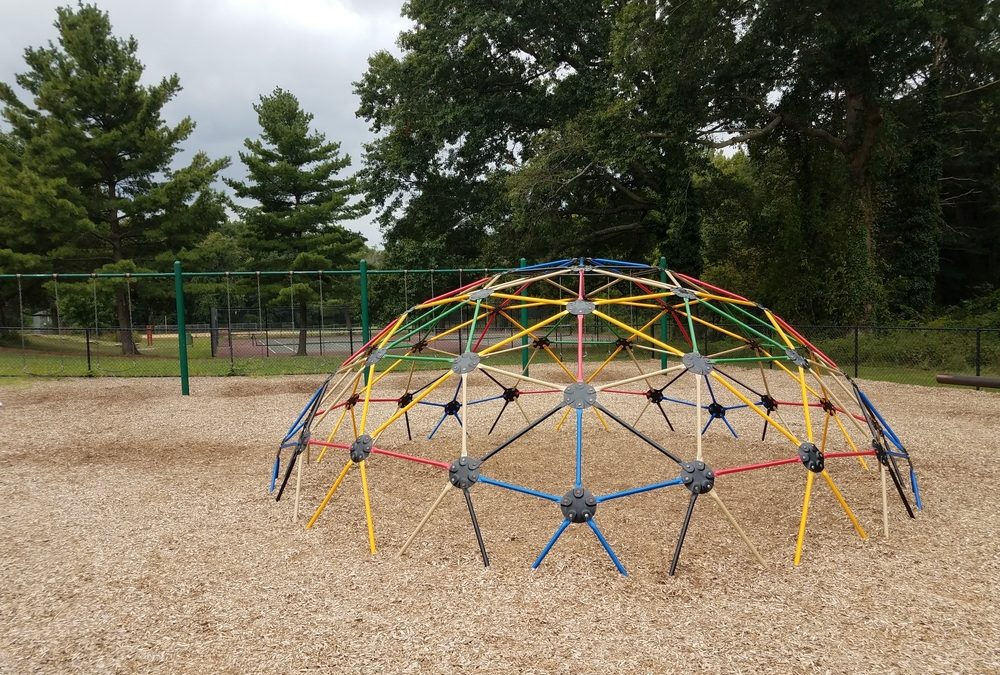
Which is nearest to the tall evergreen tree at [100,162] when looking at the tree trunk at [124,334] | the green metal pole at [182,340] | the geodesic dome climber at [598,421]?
the tree trunk at [124,334]

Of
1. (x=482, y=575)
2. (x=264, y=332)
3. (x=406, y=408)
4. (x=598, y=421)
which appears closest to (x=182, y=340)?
(x=264, y=332)

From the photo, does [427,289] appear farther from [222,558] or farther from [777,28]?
[222,558]

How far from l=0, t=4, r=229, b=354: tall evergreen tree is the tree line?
80mm

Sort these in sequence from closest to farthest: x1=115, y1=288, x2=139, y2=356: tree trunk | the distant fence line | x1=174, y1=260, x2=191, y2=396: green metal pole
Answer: x1=174, y1=260, x2=191, y2=396: green metal pole → the distant fence line → x1=115, y1=288, x2=139, y2=356: tree trunk

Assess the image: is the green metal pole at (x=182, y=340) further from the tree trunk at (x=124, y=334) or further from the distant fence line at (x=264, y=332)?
the tree trunk at (x=124, y=334)

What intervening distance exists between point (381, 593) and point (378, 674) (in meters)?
0.83

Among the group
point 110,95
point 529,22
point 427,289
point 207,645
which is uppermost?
point 529,22

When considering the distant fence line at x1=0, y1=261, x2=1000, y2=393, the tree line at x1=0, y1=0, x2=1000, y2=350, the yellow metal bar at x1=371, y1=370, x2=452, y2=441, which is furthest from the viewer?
the tree line at x1=0, y1=0, x2=1000, y2=350

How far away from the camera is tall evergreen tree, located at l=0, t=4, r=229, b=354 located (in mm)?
19562

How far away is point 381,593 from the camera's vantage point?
12.1ft

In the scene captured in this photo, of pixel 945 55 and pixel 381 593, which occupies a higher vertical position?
pixel 945 55

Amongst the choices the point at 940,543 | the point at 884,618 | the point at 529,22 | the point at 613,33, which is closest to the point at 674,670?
the point at 884,618

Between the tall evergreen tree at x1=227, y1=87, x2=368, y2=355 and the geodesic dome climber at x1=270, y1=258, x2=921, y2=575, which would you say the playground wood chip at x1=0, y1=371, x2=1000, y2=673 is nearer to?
the geodesic dome climber at x1=270, y1=258, x2=921, y2=575

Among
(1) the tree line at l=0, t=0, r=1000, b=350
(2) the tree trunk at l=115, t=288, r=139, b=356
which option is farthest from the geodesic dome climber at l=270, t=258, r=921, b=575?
(2) the tree trunk at l=115, t=288, r=139, b=356
